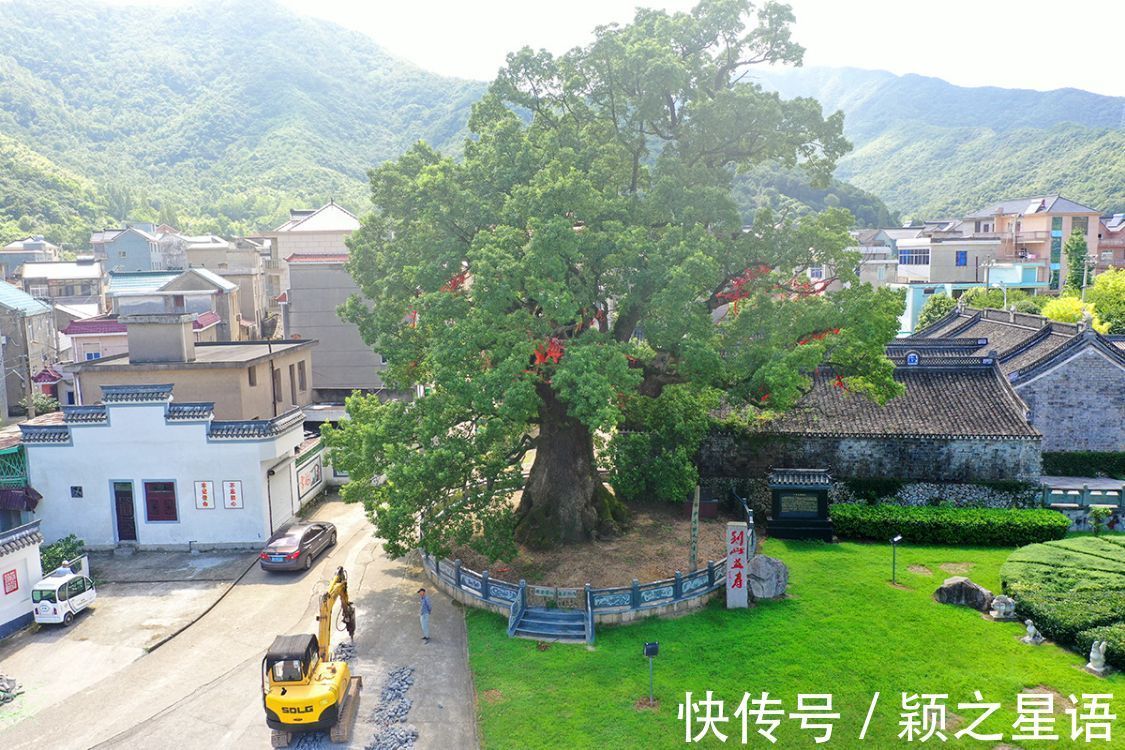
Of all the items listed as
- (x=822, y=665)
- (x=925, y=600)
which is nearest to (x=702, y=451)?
(x=925, y=600)

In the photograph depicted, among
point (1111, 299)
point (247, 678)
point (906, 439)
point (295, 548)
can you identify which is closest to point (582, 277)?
point (295, 548)

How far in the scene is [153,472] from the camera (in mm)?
25953

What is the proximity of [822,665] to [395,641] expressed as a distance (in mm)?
9905

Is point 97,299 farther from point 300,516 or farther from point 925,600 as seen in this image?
point 925,600

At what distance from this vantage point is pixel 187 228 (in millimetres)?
119250

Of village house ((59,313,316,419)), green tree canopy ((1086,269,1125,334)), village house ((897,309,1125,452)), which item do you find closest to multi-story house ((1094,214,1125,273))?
green tree canopy ((1086,269,1125,334))

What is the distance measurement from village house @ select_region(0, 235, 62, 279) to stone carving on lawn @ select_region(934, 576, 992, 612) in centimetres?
6898

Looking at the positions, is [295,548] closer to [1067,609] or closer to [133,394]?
[133,394]

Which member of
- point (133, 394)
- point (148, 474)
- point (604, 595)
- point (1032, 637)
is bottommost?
point (1032, 637)

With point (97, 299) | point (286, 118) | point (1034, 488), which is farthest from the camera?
point (286, 118)

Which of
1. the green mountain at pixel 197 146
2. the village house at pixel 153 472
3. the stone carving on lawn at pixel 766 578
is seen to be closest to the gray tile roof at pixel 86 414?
the village house at pixel 153 472

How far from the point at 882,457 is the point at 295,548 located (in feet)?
62.8

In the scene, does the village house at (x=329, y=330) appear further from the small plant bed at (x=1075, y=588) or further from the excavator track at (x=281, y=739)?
the small plant bed at (x=1075, y=588)

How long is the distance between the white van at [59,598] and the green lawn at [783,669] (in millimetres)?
10208
